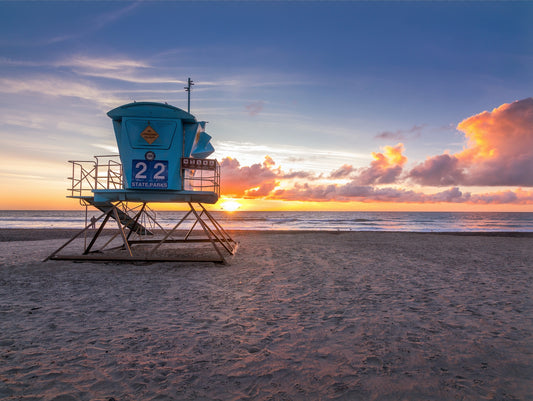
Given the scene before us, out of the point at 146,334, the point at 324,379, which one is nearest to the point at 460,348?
the point at 324,379

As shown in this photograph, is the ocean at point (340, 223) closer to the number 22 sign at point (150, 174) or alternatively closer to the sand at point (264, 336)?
the number 22 sign at point (150, 174)

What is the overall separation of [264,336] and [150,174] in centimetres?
855

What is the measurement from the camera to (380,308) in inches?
290

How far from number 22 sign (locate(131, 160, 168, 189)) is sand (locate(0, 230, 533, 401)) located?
3470 millimetres

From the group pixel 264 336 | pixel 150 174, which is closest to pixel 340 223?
pixel 150 174

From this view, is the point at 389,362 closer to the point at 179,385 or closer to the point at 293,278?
the point at 179,385

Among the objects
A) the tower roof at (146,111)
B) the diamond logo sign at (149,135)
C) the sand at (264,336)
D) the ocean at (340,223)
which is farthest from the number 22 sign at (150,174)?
the ocean at (340,223)

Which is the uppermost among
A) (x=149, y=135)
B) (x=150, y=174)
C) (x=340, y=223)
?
(x=149, y=135)

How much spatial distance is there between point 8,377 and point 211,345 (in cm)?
286

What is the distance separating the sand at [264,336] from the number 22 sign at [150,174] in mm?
3470

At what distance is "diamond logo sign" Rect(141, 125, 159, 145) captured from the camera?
1192 cm

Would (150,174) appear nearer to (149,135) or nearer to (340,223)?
(149,135)

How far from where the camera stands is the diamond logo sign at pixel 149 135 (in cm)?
1192

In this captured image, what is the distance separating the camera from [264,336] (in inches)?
225
